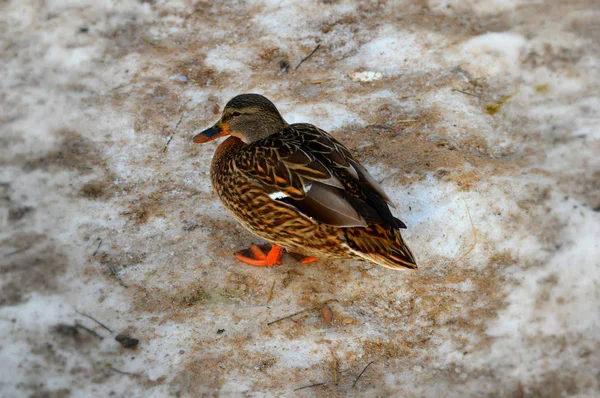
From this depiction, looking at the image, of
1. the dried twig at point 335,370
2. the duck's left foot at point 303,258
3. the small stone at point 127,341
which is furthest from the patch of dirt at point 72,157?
the dried twig at point 335,370

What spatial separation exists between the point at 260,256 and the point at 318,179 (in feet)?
2.29

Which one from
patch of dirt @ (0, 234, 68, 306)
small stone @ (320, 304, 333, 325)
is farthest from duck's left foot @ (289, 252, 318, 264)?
patch of dirt @ (0, 234, 68, 306)

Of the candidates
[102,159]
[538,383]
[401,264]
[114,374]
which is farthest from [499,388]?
[102,159]

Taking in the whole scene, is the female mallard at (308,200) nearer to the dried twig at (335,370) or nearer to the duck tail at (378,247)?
the duck tail at (378,247)

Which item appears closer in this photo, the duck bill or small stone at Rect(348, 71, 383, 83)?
the duck bill

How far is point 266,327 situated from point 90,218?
140 cm

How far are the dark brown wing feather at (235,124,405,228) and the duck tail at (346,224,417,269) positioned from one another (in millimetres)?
78

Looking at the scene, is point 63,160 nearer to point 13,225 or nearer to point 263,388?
point 13,225

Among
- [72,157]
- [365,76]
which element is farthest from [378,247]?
[72,157]

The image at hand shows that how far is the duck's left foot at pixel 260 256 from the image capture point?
11.9ft

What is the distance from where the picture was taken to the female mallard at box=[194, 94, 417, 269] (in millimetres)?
3172

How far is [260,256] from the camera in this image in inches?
144

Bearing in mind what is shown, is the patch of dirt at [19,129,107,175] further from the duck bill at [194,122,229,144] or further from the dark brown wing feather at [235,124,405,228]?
the dark brown wing feather at [235,124,405,228]

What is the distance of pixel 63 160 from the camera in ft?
13.9
